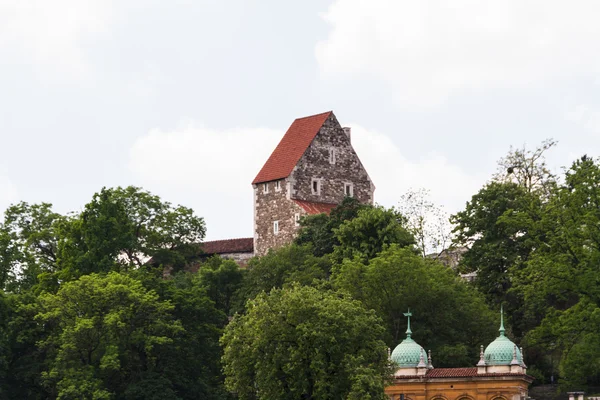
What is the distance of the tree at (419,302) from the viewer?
89.8m

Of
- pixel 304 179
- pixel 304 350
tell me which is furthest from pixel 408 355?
pixel 304 179

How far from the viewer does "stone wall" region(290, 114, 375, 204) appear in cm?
12331

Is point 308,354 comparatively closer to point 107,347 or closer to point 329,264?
point 107,347

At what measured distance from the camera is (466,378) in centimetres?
7844

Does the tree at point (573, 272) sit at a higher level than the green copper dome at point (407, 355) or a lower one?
higher

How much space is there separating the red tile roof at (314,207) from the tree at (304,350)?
43117 millimetres

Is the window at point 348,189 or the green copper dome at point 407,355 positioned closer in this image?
the green copper dome at point 407,355

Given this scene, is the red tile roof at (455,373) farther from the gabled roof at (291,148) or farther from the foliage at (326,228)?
the gabled roof at (291,148)

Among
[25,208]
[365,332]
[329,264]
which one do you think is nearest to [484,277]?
[329,264]

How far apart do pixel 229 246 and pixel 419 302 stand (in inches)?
1645

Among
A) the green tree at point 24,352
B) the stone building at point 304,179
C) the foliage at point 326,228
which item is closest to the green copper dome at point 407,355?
the green tree at point 24,352

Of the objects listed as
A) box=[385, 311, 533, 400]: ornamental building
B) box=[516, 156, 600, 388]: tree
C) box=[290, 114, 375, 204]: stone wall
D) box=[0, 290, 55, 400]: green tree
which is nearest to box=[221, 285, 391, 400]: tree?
box=[385, 311, 533, 400]: ornamental building

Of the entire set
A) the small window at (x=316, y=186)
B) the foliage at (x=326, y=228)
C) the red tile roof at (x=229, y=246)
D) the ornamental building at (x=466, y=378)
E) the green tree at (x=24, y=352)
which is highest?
the small window at (x=316, y=186)

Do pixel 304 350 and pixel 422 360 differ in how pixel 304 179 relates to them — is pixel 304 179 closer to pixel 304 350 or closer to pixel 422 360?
pixel 422 360
